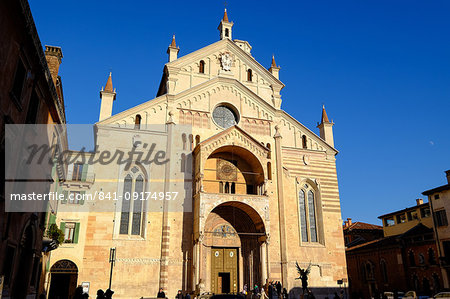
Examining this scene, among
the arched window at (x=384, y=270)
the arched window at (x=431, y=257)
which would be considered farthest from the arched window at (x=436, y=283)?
the arched window at (x=384, y=270)

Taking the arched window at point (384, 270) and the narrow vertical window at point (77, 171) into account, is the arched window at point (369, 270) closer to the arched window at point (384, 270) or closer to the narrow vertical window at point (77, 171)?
the arched window at point (384, 270)

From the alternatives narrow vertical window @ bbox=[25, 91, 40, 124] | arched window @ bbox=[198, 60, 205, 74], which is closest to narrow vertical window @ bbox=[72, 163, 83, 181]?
narrow vertical window @ bbox=[25, 91, 40, 124]

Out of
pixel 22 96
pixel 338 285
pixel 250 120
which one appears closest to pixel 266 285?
pixel 338 285

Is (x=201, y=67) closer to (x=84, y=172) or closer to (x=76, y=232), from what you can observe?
(x=84, y=172)

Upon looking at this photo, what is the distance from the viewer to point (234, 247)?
27.6 metres

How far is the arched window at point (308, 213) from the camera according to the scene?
96.3 ft

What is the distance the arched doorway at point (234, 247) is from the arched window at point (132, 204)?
5.10 meters

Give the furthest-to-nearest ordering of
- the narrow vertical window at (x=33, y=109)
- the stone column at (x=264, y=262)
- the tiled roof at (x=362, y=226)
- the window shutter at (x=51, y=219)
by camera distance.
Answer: the tiled roof at (x=362, y=226)
the stone column at (x=264, y=262)
the window shutter at (x=51, y=219)
the narrow vertical window at (x=33, y=109)

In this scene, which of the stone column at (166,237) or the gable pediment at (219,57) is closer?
the stone column at (166,237)

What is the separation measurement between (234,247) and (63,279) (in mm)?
13399

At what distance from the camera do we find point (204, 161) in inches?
1050

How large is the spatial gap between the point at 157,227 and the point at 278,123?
13.9 m

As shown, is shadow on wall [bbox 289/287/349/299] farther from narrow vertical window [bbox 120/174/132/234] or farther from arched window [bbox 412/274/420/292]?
narrow vertical window [bbox 120/174/132/234]

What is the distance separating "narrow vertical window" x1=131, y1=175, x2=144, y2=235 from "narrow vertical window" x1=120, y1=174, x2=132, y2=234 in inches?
16.9
